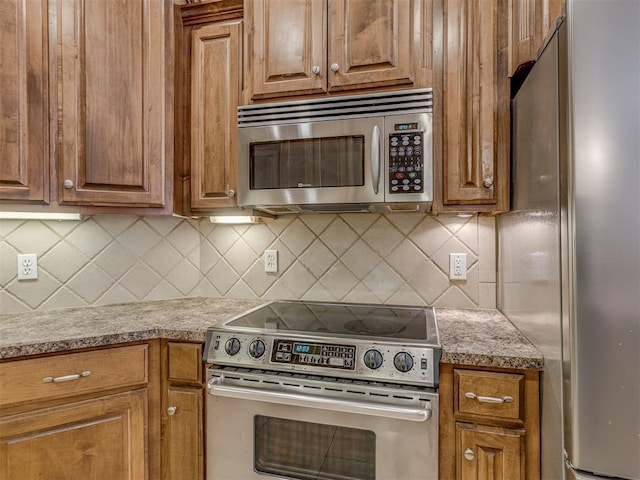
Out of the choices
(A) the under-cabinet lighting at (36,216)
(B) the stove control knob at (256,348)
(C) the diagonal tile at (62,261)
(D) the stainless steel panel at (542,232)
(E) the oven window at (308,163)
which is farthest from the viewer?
(C) the diagonal tile at (62,261)

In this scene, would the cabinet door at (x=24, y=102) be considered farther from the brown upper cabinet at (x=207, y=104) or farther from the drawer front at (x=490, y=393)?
the drawer front at (x=490, y=393)

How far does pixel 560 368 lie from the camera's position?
89cm

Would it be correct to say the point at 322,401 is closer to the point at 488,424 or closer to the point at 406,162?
the point at 488,424

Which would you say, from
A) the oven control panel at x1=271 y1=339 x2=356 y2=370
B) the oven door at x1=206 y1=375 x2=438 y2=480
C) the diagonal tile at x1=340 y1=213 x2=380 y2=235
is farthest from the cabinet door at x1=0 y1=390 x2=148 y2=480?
the diagonal tile at x1=340 y1=213 x2=380 y2=235

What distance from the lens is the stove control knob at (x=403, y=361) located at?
1141mm

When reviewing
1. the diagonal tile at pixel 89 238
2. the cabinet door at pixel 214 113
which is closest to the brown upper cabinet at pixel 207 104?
the cabinet door at pixel 214 113

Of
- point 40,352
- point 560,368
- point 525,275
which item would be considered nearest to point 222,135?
point 40,352

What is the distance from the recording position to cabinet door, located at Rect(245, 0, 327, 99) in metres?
1.48

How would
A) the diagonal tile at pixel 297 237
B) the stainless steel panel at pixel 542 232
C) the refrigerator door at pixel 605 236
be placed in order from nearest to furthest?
the refrigerator door at pixel 605 236, the stainless steel panel at pixel 542 232, the diagonal tile at pixel 297 237

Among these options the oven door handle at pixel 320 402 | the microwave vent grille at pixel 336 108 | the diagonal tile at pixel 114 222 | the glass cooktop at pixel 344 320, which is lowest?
the oven door handle at pixel 320 402

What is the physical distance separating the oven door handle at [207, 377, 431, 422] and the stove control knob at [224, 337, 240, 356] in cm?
10

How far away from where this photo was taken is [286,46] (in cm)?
151

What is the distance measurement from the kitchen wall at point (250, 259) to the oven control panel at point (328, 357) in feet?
1.98

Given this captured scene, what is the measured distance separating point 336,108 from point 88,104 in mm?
990
